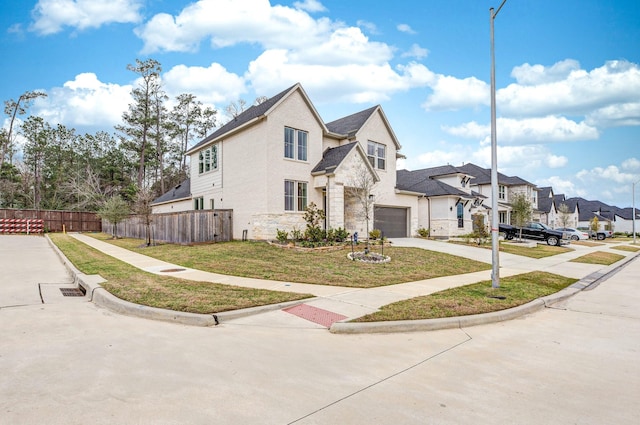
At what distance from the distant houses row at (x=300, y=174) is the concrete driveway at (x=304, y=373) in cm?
1102

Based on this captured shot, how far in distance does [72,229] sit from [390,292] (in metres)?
38.8

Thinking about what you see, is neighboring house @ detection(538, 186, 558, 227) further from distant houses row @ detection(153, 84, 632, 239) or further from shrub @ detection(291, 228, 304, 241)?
shrub @ detection(291, 228, 304, 241)

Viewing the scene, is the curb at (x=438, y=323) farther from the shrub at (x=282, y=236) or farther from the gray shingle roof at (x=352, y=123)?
the gray shingle roof at (x=352, y=123)

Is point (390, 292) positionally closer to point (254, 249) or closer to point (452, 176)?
point (254, 249)

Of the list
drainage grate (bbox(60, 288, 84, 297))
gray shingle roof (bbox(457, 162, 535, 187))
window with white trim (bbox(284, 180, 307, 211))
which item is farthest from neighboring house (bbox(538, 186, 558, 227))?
drainage grate (bbox(60, 288, 84, 297))

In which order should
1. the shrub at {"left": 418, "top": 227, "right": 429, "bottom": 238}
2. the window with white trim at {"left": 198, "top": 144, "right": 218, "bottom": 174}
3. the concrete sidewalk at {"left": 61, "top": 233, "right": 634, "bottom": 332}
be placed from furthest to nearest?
the shrub at {"left": 418, "top": 227, "right": 429, "bottom": 238} < the window with white trim at {"left": 198, "top": 144, "right": 218, "bottom": 174} < the concrete sidewalk at {"left": 61, "top": 233, "right": 634, "bottom": 332}

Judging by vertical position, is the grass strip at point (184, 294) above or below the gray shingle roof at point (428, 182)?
below

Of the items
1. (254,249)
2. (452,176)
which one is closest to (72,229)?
(254,249)

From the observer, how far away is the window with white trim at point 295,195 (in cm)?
1923

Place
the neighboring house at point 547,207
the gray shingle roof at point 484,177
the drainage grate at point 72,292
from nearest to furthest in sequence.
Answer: the drainage grate at point 72,292 < the gray shingle roof at point 484,177 < the neighboring house at point 547,207

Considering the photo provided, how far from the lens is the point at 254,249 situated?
634 inches

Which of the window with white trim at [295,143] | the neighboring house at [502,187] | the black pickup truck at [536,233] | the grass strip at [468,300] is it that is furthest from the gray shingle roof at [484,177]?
the grass strip at [468,300]

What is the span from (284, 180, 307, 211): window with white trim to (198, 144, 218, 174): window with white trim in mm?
6429

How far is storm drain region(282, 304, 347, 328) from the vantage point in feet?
20.5
